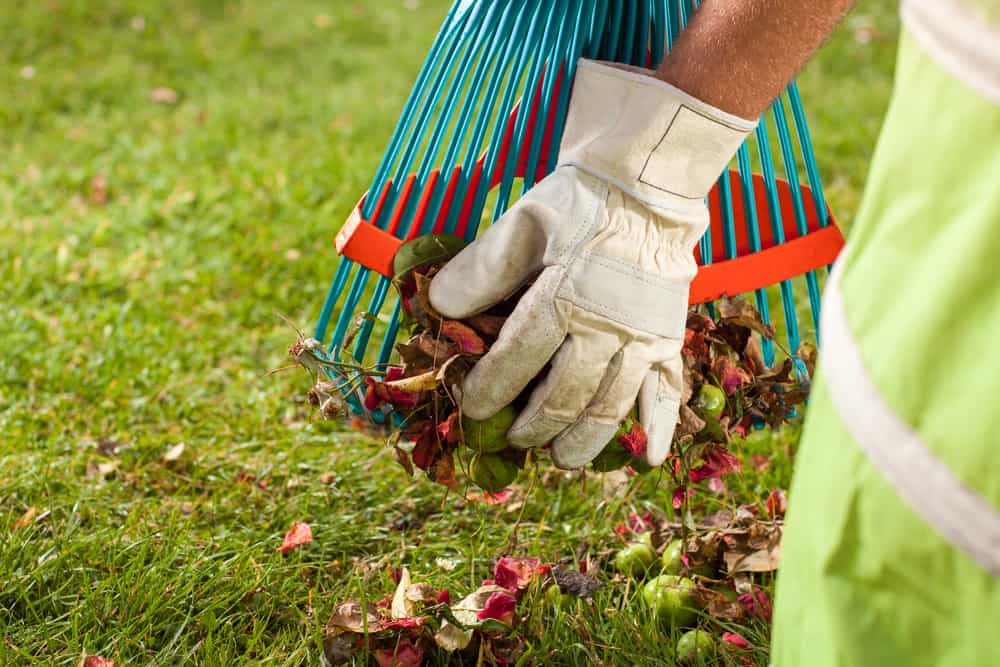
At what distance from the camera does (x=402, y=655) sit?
1752mm

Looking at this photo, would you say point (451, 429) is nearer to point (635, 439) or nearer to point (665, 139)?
point (635, 439)

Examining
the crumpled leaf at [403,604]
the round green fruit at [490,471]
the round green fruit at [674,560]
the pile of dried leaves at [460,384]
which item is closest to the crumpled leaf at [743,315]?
the pile of dried leaves at [460,384]

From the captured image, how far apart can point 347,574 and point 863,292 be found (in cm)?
141

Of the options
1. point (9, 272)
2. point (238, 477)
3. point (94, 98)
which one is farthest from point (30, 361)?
point (94, 98)

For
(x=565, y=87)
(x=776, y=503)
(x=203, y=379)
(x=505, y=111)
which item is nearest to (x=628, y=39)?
(x=565, y=87)

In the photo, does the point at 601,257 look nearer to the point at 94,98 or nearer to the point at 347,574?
the point at 347,574

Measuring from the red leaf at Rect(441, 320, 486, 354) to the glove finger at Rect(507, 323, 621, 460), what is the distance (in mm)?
117

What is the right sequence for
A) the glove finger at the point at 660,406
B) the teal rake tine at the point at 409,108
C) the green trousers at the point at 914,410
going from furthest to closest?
the teal rake tine at the point at 409,108 → the glove finger at the point at 660,406 → the green trousers at the point at 914,410

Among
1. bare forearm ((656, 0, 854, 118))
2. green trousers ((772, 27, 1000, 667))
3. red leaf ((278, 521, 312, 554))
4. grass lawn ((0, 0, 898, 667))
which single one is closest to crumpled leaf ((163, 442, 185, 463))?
grass lawn ((0, 0, 898, 667))

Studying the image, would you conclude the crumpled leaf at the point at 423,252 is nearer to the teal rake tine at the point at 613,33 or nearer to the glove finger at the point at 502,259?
the glove finger at the point at 502,259

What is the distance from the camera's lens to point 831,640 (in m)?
0.96

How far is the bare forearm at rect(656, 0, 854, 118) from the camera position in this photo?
137 centimetres

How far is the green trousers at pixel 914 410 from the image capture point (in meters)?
0.84

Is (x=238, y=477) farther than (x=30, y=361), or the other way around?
(x=30, y=361)
